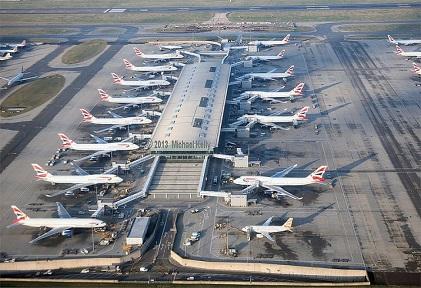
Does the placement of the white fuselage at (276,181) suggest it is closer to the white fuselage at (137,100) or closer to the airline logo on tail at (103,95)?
the white fuselage at (137,100)

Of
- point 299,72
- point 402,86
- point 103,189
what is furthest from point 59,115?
point 402,86

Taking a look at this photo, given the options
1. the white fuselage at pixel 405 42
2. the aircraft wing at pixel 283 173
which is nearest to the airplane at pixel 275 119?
the aircraft wing at pixel 283 173

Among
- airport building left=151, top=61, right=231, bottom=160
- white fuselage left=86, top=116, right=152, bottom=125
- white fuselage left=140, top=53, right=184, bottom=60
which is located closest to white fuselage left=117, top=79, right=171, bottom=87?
airport building left=151, top=61, right=231, bottom=160

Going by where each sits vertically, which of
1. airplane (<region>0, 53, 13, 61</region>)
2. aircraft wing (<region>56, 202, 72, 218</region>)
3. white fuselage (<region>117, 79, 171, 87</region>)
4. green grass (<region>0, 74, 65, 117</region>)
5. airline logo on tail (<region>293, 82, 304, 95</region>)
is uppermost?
airline logo on tail (<region>293, 82, 304, 95</region>)

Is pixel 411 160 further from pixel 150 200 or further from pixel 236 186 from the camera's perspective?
pixel 150 200

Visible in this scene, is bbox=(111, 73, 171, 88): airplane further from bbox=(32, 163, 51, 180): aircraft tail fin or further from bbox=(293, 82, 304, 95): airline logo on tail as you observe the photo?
bbox=(32, 163, 51, 180): aircraft tail fin

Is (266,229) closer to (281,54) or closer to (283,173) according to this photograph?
(283,173)
